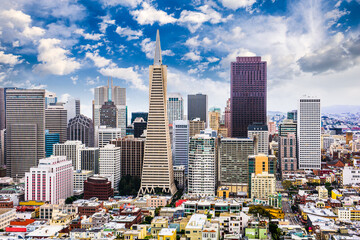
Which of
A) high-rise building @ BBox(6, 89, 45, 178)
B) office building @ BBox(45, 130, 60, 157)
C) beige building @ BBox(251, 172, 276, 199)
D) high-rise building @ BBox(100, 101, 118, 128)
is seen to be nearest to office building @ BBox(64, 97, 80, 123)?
high-rise building @ BBox(100, 101, 118, 128)

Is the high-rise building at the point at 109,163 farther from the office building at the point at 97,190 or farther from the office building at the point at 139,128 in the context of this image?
the office building at the point at 139,128

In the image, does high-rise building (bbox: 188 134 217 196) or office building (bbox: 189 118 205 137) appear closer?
high-rise building (bbox: 188 134 217 196)

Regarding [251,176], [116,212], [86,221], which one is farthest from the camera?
[251,176]

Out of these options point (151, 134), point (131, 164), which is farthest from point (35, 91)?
point (151, 134)

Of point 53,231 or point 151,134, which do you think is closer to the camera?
point 53,231

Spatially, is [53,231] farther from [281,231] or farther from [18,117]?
[18,117]

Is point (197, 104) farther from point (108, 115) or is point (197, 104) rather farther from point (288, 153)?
point (288, 153)

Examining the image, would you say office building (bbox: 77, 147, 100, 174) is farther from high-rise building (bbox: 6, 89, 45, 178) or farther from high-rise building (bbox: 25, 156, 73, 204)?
high-rise building (bbox: 25, 156, 73, 204)
